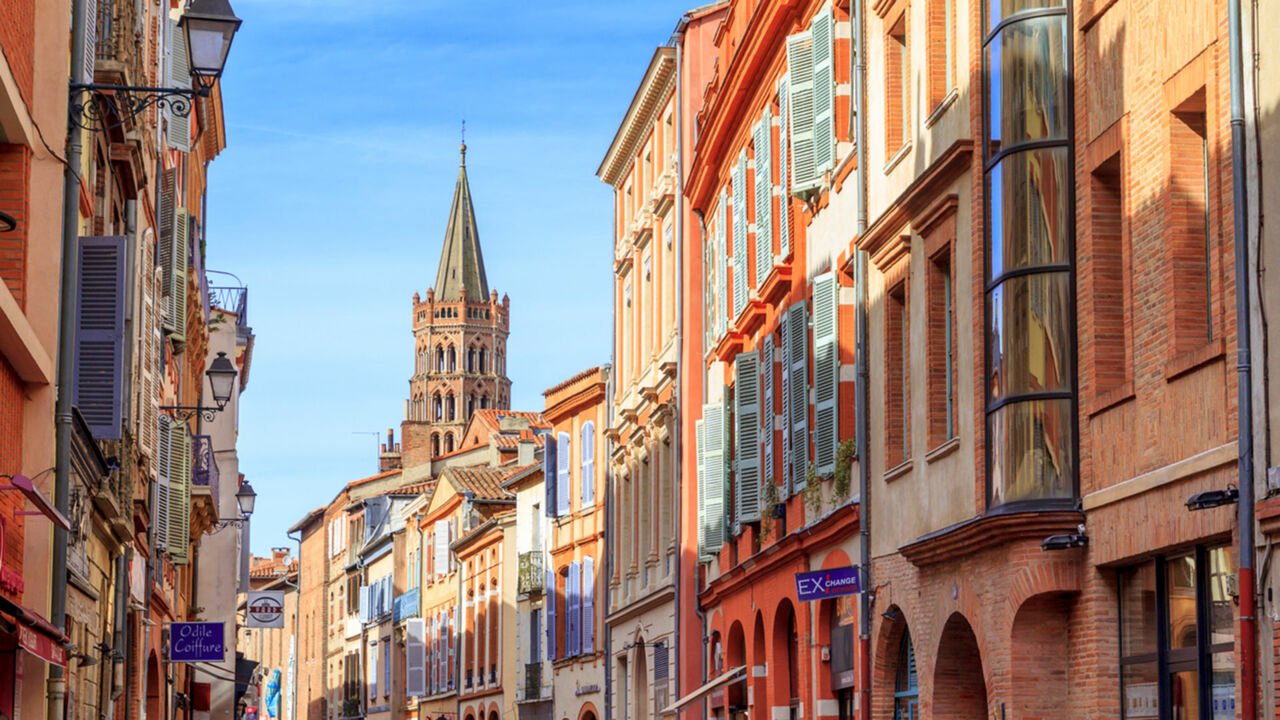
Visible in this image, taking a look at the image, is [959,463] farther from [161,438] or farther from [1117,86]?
[161,438]

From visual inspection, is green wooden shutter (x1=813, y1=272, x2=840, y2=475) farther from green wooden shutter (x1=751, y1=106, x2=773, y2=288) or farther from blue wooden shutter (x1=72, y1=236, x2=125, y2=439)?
blue wooden shutter (x1=72, y1=236, x2=125, y2=439)

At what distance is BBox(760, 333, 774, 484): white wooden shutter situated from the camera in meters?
26.6

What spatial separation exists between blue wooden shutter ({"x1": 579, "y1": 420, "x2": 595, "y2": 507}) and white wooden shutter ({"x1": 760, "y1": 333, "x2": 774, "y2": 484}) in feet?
61.2

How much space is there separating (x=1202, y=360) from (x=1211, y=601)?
1.73 meters

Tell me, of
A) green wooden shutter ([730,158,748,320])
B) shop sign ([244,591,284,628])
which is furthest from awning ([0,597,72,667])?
shop sign ([244,591,284,628])

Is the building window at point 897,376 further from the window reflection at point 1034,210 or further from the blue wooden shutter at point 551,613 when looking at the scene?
the blue wooden shutter at point 551,613

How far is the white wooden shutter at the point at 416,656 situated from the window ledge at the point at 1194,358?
59.1 metres

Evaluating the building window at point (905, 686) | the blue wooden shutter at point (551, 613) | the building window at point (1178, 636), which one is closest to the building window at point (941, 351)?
the building window at point (905, 686)

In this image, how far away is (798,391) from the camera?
24500 mm

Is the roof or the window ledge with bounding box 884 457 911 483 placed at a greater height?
the roof

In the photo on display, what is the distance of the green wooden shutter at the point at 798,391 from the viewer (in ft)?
79.7

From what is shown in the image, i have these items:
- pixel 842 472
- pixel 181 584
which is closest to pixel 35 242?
pixel 842 472

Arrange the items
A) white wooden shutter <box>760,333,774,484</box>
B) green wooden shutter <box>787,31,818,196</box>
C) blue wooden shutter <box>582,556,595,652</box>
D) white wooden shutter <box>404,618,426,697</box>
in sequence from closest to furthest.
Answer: green wooden shutter <box>787,31,818,196</box> < white wooden shutter <box>760,333,774,484</box> < blue wooden shutter <box>582,556,595,652</box> < white wooden shutter <box>404,618,426,697</box>

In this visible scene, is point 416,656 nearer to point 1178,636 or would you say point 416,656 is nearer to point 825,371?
point 825,371
